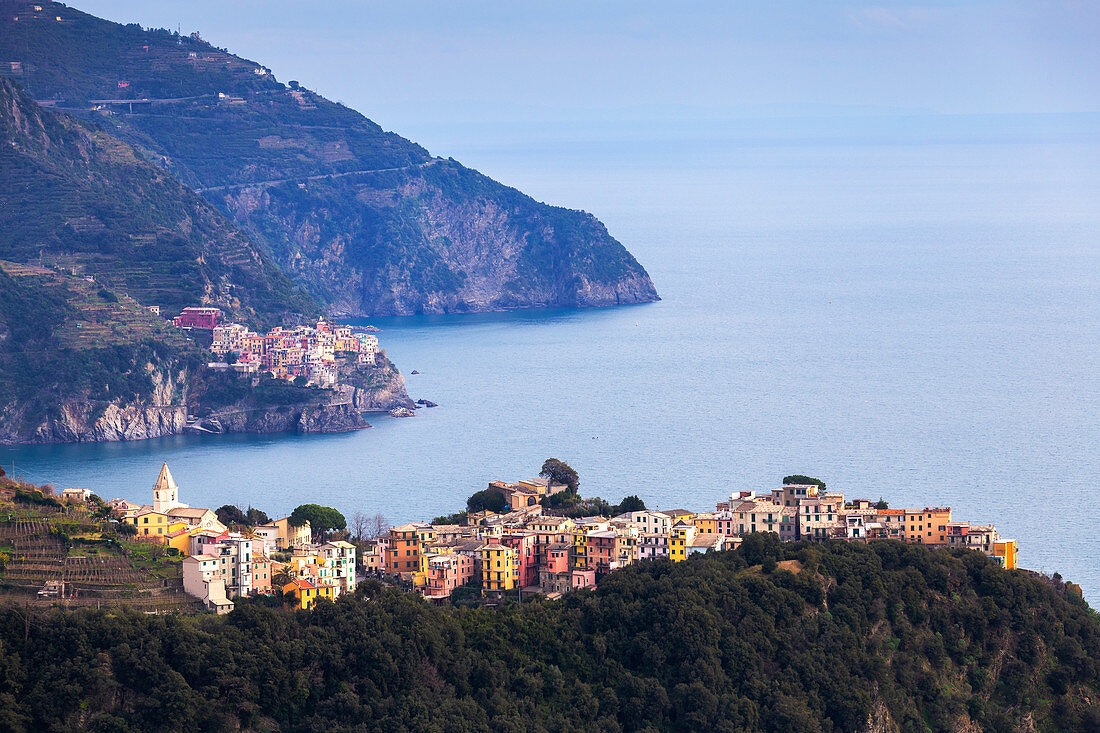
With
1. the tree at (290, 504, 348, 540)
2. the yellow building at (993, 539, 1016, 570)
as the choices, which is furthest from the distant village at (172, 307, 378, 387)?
the yellow building at (993, 539, 1016, 570)

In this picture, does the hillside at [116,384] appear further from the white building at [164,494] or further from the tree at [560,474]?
the white building at [164,494]

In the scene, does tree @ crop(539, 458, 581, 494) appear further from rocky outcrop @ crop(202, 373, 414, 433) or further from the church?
rocky outcrop @ crop(202, 373, 414, 433)

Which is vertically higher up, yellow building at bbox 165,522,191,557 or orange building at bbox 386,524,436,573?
yellow building at bbox 165,522,191,557

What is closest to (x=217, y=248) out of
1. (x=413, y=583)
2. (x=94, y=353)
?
(x=94, y=353)

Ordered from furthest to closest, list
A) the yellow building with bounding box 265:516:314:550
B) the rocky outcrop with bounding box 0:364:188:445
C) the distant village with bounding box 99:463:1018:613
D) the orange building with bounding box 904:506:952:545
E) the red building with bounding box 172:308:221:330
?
the red building with bounding box 172:308:221:330 < the rocky outcrop with bounding box 0:364:188:445 < the yellow building with bounding box 265:516:314:550 < the orange building with bounding box 904:506:952:545 < the distant village with bounding box 99:463:1018:613

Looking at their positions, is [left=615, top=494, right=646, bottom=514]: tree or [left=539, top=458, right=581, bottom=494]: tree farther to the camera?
[left=539, top=458, right=581, bottom=494]: tree

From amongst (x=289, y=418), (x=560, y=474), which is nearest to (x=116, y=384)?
(x=289, y=418)

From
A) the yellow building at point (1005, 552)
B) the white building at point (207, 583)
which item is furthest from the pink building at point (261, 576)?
the yellow building at point (1005, 552)

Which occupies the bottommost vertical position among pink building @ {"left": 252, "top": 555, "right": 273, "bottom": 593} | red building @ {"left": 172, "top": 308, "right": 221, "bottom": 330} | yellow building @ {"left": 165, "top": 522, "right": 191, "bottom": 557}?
pink building @ {"left": 252, "top": 555, "right": 273, "bottom": 593}
